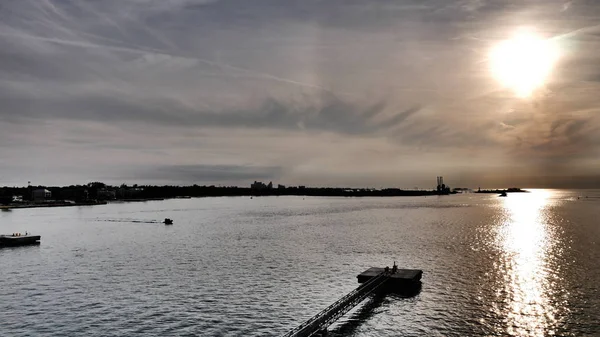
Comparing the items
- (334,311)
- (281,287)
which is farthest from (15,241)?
(334,311)

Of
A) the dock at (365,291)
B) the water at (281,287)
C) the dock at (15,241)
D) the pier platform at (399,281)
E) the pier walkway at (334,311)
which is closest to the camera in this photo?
the pier walkway at (334,311)

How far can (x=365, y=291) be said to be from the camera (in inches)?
1844

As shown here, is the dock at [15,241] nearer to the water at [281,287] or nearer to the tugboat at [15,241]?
the tugboat at [15,241]

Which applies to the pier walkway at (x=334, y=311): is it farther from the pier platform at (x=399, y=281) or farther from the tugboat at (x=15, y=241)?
the tugboat at (x=15, y=241)

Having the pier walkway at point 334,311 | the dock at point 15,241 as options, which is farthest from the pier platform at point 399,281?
the dock at point 15,241

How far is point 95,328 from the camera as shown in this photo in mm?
37094

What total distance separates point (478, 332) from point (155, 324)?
27711mm

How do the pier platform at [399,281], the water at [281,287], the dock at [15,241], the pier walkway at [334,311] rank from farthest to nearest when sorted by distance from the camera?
1. the dock at [15,241]
2. the pier platform at [399,281]
3. the water at [281,287]
4. the pier walkway at [334,311]

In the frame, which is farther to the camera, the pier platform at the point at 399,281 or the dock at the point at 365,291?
the pier platform at the point at 399,281

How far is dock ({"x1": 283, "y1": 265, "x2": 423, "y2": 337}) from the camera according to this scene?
35.3 meters

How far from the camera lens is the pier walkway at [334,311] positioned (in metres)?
34.1

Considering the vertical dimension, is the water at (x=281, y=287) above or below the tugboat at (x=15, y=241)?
below

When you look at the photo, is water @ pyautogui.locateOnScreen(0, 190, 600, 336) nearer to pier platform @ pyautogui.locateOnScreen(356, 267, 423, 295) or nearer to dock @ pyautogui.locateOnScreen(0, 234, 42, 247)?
pier platform @ pyautogui.locateOnScreen(356, 267, 423, 295)

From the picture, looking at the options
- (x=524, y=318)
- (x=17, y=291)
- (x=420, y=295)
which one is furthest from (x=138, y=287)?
(x=524, y=318)
